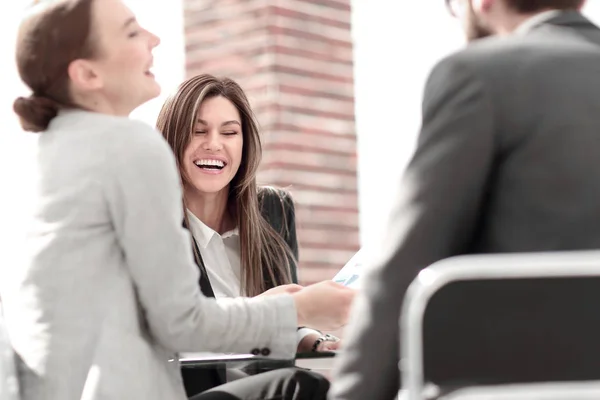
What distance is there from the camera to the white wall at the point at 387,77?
4.53 m

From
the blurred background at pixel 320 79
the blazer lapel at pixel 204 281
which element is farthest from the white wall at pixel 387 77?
the blazer lapel at pixel 204 281

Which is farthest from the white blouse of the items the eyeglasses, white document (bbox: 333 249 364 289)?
the eyeglasses

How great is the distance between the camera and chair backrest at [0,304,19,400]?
169 centimetres

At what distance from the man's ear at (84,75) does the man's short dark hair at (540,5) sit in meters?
0.68

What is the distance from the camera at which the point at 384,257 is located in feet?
4.66

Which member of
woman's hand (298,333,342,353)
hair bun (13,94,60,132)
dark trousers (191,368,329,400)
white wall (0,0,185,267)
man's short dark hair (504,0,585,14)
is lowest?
dark trousers (191,368,329,400)

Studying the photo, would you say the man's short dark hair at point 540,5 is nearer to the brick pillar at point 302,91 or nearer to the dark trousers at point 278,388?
the dark trousers at point 278,388

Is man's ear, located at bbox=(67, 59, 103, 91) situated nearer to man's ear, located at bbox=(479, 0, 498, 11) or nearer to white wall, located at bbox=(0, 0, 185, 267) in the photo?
man's ear, located at bbox=(479, 0, 498, 11)

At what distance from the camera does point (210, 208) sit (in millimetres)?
2783

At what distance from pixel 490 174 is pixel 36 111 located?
2.55 ft

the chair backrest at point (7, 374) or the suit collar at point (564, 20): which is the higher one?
the suit collar at point (564, 20)

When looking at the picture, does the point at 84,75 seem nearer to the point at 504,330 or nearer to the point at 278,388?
the point at 278,388

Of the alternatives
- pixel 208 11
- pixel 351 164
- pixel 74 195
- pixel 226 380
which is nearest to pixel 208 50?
pixel 208 11

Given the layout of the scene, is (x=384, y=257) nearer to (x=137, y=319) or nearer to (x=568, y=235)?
(x=568, y=235)
